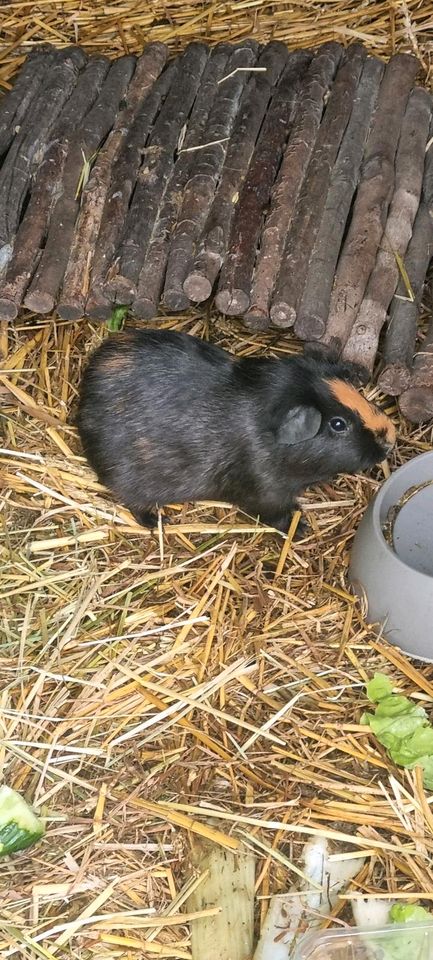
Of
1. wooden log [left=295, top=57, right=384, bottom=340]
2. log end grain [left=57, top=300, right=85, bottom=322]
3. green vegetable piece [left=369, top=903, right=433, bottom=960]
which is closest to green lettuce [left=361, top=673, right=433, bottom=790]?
green vegetable piece [left=369, top=903, right=433, bottom=960]

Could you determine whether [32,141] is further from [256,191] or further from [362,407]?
[362,407]

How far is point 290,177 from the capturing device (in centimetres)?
454

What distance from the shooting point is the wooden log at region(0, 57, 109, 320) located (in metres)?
4.22

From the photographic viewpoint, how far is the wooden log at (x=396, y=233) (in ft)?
13.6

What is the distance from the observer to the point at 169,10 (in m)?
5.58

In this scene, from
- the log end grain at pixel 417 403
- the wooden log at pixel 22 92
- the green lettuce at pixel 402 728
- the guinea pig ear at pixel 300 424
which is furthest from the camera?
the wooden log at pixel 22 92

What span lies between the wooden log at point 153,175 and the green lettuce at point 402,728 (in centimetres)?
186

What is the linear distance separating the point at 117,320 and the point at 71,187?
0.62 metres

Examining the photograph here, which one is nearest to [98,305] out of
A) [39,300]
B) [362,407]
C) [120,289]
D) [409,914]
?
[120,289]

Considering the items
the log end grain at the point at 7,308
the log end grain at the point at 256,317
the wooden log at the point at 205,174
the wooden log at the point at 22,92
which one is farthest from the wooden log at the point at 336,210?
the wooden log at the point at 22,92

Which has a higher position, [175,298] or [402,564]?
[175,298]

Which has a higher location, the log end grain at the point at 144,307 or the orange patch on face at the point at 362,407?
the log end grain at the point at 144,307

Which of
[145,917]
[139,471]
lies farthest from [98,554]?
[145,917]

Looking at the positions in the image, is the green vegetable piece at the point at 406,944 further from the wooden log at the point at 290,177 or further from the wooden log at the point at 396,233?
the wooden log at the point at 290,177
